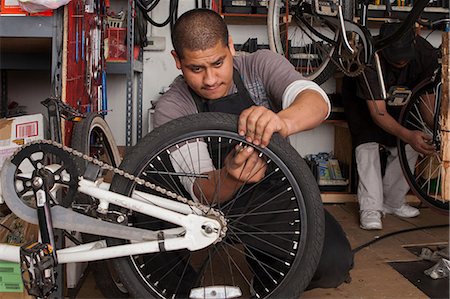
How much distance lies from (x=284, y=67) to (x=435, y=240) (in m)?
1.28

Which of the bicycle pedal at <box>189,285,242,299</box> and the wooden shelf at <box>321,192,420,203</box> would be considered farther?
the wooden shelf at <box>321,192,420,203</box>

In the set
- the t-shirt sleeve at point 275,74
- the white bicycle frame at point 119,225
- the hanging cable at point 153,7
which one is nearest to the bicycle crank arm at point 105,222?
the white bicycle frame at point 119,225

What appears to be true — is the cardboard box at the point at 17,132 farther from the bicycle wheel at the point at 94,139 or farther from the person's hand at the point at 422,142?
the person's hand at the point at 422,142

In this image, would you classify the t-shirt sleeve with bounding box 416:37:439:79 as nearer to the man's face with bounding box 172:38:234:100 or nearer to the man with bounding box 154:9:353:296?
the man with bounding box 154:9:353:296

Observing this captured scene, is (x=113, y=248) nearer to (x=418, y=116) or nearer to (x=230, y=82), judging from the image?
(x=230, y=82)

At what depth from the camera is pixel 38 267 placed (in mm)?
1048

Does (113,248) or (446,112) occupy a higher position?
(446,112)

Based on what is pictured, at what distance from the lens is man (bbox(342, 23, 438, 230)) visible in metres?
2.26

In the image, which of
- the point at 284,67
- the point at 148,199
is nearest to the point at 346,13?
the point at 284,67

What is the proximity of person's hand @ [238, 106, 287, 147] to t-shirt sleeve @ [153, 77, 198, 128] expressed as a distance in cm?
34

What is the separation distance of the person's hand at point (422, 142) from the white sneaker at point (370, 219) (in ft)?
1.26

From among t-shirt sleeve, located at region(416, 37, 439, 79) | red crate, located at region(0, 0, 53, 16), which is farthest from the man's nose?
t-shirt sleeve, located at region(416, 37, 439, 79)

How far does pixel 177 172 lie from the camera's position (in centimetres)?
122

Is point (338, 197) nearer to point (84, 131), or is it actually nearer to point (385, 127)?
point (385, 127)
